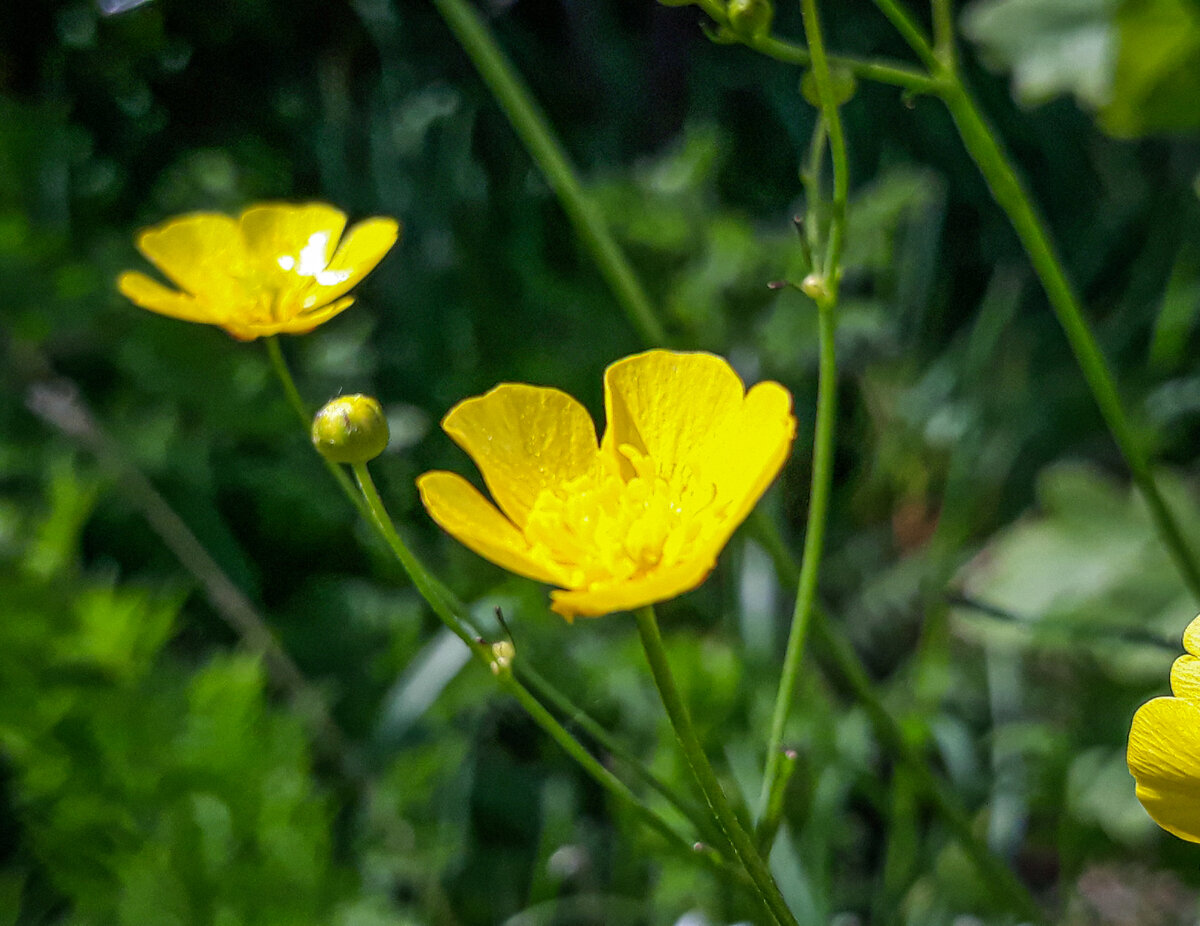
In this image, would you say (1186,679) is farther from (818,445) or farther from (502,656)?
(502,656)

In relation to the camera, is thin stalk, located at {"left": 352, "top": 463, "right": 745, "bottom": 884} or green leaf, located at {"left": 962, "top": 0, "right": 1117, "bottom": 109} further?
green leaf, located at {"left": 962, "top": 0, "right": 1117, "bottom": 109}

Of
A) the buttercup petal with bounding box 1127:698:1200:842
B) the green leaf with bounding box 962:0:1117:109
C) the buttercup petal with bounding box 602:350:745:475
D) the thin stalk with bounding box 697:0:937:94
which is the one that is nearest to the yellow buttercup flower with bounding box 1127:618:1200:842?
the buttercup petal with bounding box 1127:698:1200:842

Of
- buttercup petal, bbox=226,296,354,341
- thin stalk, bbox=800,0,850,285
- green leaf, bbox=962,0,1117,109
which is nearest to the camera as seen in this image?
thin stalk, bbox=800,0,850,285

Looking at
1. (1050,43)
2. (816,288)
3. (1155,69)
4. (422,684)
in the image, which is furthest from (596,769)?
(1050,43)

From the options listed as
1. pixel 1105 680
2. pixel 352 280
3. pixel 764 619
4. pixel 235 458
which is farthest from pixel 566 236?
pixel 352 280

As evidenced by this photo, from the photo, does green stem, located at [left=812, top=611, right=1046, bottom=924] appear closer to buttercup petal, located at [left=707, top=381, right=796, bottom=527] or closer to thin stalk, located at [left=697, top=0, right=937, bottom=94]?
buttercup petal, located at [left=707, top=381, right=796, bottom=527]

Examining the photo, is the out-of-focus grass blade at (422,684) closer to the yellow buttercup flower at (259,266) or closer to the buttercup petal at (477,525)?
the yellow buttercup flower at (259,266)

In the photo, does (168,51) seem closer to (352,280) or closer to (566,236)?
(566,236)
